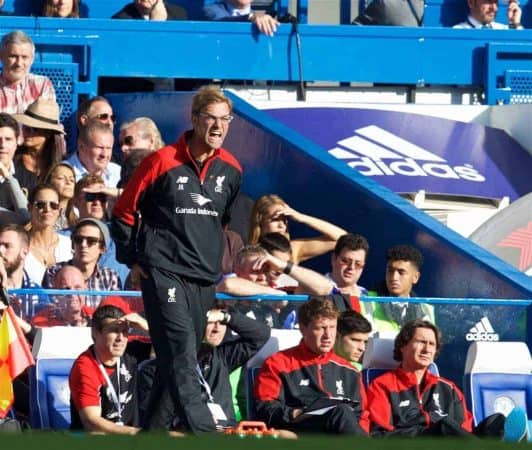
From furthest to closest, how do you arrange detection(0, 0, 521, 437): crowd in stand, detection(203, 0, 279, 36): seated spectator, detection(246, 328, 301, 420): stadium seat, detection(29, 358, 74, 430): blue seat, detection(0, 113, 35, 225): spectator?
detection(203, 0, 279, 36): seated spectator < detection(0, 113, 35, 225): spectator < detection(246, 328, 301, 420): stadium seat < detection(29, 358, 74, 430): blue seat < detection(0, 0, 521, 437): crowd in stand

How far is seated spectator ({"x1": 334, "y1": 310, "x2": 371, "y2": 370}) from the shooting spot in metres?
7.85

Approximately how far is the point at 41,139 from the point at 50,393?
3153mm

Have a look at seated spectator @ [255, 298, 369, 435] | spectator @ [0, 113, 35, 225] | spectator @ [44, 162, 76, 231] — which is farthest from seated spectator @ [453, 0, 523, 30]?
seated spectator @ [255, 298, 369, 435]

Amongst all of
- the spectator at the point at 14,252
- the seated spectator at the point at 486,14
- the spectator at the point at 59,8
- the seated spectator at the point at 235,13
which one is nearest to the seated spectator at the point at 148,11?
the seated spectator at the point at 235,13

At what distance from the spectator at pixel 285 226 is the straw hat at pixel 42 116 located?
1.58 meters

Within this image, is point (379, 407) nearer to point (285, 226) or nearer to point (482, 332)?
point (482, 332)

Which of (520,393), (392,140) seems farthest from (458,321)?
(392,140)

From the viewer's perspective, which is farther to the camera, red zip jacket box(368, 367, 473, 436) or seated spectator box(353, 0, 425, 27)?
seated spectator box(353, 0, 425, 27)

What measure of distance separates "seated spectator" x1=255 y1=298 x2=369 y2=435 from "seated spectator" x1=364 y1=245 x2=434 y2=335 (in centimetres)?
47

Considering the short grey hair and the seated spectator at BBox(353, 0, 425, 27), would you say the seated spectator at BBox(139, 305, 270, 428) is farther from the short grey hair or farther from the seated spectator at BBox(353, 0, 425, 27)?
the seated spectator at BBox(353, 0, 425, 27)

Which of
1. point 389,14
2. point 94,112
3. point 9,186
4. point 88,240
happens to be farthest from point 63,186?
point 389,14

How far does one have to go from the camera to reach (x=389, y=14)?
12.8 meters

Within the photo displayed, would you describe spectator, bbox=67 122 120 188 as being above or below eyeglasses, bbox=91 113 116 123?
below

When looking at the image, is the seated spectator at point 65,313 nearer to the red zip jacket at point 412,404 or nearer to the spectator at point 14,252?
the spectator at point 14,252
